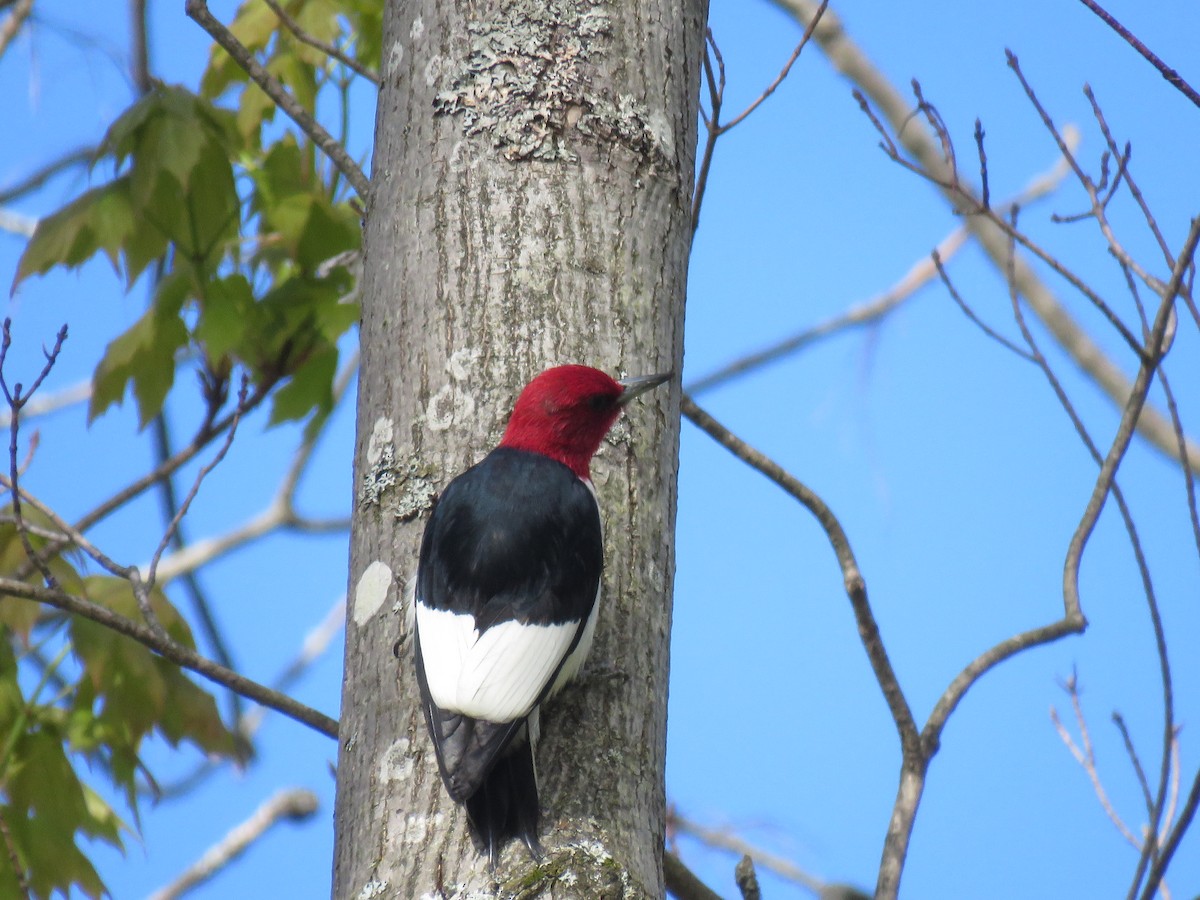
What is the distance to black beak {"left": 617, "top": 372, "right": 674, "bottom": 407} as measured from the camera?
2.58 meters

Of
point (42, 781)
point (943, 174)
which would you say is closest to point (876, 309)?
point (943, 174)

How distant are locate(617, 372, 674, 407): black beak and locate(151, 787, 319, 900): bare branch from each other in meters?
4.28

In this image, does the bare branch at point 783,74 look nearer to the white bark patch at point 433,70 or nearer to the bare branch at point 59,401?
the white bark patch at point 433,70

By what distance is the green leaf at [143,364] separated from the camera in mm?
3701

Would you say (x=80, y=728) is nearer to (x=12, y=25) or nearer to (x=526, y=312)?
(x=526, y=312)

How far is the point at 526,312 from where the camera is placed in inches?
101

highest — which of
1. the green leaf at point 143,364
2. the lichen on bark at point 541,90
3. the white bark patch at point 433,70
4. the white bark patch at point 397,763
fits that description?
the green leaf at point 143,364

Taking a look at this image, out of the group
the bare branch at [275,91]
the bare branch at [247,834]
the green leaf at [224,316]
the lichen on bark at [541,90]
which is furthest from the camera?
the bare branch at [247,834]

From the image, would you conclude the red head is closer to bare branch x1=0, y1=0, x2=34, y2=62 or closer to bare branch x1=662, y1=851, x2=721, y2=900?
bare branch x1=662, y1=851, x2=721, y2=900

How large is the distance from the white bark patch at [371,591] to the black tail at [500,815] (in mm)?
451

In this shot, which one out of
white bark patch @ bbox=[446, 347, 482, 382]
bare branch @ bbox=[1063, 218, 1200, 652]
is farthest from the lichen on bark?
bare branch @ bbox=[1063, 218, 1200, 652]

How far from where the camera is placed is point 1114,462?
2.87 meters

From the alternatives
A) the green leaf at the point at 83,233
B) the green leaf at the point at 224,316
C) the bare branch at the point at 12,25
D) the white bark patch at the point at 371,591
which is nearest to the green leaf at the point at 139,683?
the green leaf at the point at 224,316

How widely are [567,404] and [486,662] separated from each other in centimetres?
53
